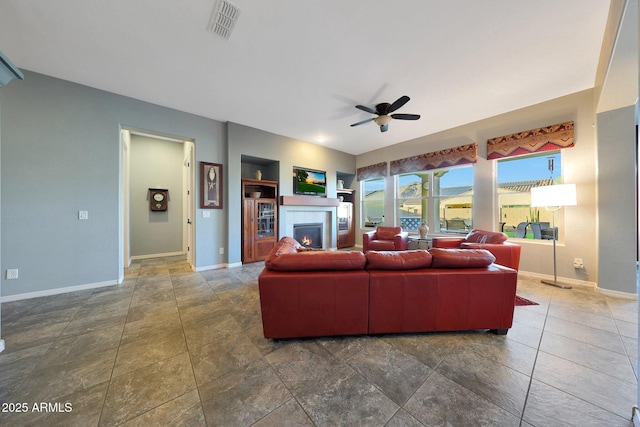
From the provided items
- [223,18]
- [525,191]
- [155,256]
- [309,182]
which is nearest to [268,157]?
[309,182]

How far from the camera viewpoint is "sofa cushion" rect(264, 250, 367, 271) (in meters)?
1.74

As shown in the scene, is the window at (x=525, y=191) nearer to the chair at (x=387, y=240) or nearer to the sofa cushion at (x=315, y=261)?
the chair at (x=387, y=240)

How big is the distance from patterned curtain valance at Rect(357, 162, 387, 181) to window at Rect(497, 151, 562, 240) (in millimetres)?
2450

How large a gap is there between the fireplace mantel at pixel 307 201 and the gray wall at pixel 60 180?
8.90 feet

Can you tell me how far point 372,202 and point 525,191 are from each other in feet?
11.1

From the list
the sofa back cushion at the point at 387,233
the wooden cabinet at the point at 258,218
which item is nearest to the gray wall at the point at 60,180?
the wooden cabinet at the point at 258,218

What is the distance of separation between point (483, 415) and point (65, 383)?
2.54 m

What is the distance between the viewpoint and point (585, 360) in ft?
5.03

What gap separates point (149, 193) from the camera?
490 cm

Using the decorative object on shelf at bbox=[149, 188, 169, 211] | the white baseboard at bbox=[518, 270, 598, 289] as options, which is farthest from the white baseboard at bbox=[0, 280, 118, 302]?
the white baseboard at bbox=[518, 270, 598, 289]

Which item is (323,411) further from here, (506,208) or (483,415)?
(506,208)

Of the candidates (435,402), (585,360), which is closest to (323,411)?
(435,402)

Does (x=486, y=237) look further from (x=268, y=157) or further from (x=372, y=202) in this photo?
(x=268, y=157)

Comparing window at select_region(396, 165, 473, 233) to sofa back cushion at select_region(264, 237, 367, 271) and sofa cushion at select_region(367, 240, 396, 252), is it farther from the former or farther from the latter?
sofa back cushion at select_region(264, 237, 367, 271)
